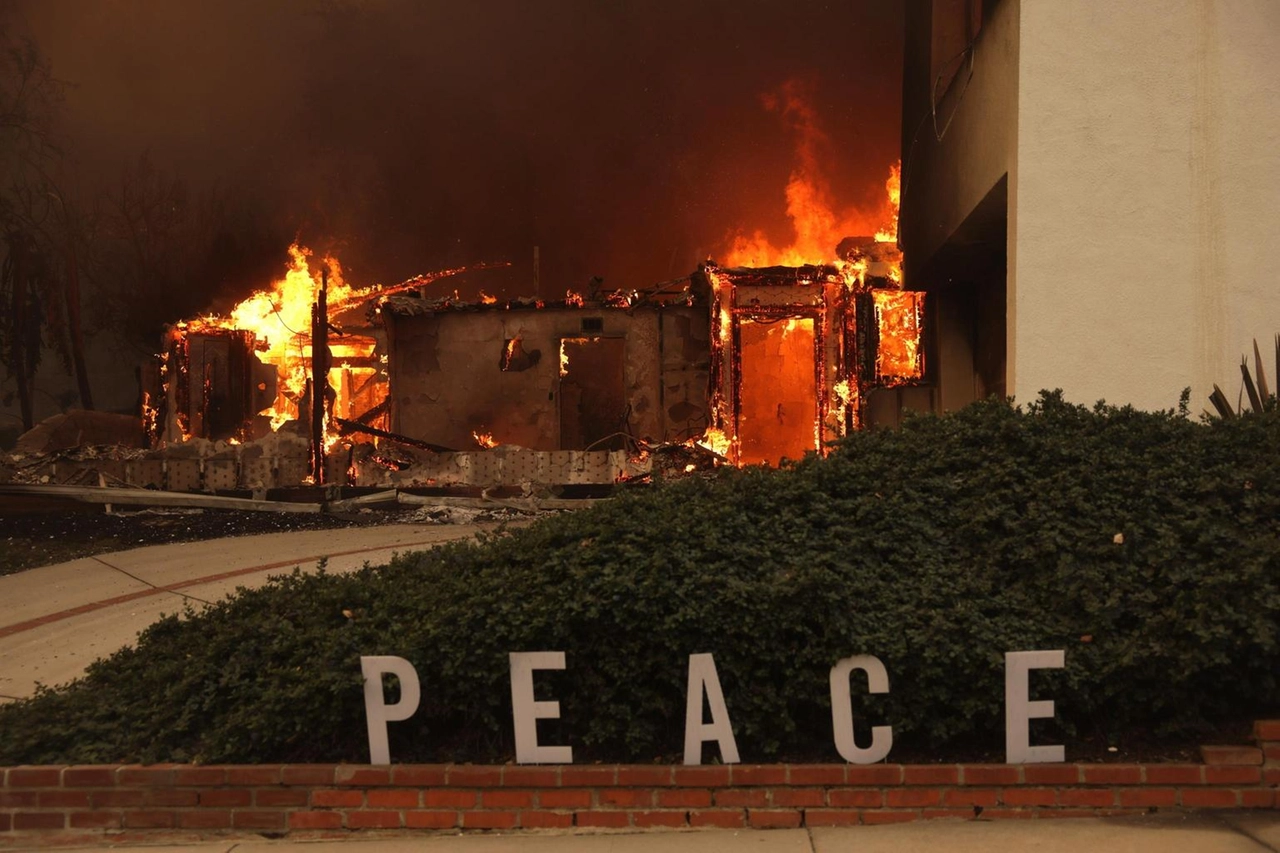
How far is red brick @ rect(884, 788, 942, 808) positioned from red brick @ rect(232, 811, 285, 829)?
2.53 m

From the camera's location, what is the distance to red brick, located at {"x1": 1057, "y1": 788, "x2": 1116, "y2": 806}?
449 cm

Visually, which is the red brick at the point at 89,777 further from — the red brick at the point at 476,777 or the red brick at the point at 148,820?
the red brick at the point at 476,777

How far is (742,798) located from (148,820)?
2520 millimetres

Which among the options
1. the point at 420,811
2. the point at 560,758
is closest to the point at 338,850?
the point at 420,811

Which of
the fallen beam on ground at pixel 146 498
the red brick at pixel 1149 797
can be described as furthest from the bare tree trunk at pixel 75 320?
the red brick at pixel 1149 797

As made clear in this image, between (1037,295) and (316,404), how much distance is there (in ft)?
34.4

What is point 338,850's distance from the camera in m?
4.44

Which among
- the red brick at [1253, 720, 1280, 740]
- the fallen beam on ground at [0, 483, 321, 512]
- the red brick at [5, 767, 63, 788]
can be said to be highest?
the fallen beam on ground at [0, 483, 321, 512]

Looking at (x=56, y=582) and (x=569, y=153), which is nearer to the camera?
(x=56, y=582)

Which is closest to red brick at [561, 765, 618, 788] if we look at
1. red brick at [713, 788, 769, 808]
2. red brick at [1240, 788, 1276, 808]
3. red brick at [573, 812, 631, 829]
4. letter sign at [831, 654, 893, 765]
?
red brick at [573, 812, 631, 829]

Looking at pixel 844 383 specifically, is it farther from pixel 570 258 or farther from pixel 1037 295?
pixel 570 258

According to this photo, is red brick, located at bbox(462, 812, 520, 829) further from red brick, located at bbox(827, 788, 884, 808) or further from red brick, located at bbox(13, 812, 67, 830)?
red brick, located at bbox(13, 812, 67, 830)

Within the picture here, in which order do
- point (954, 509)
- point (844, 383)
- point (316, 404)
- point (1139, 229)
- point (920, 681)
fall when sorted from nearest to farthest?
1. point (920, 681)
2. point (954, 509)
3. point (1139, 229)
4. point (316, 404)
5. point (844, 383)

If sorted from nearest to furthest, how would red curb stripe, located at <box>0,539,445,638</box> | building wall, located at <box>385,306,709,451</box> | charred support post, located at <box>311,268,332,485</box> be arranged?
red curb stripe, located at <box>0,539,445,638</box>, charred support post, located at <box>311,268,332,485</box>, building wall, located at <box>385,306,709,451</box>
